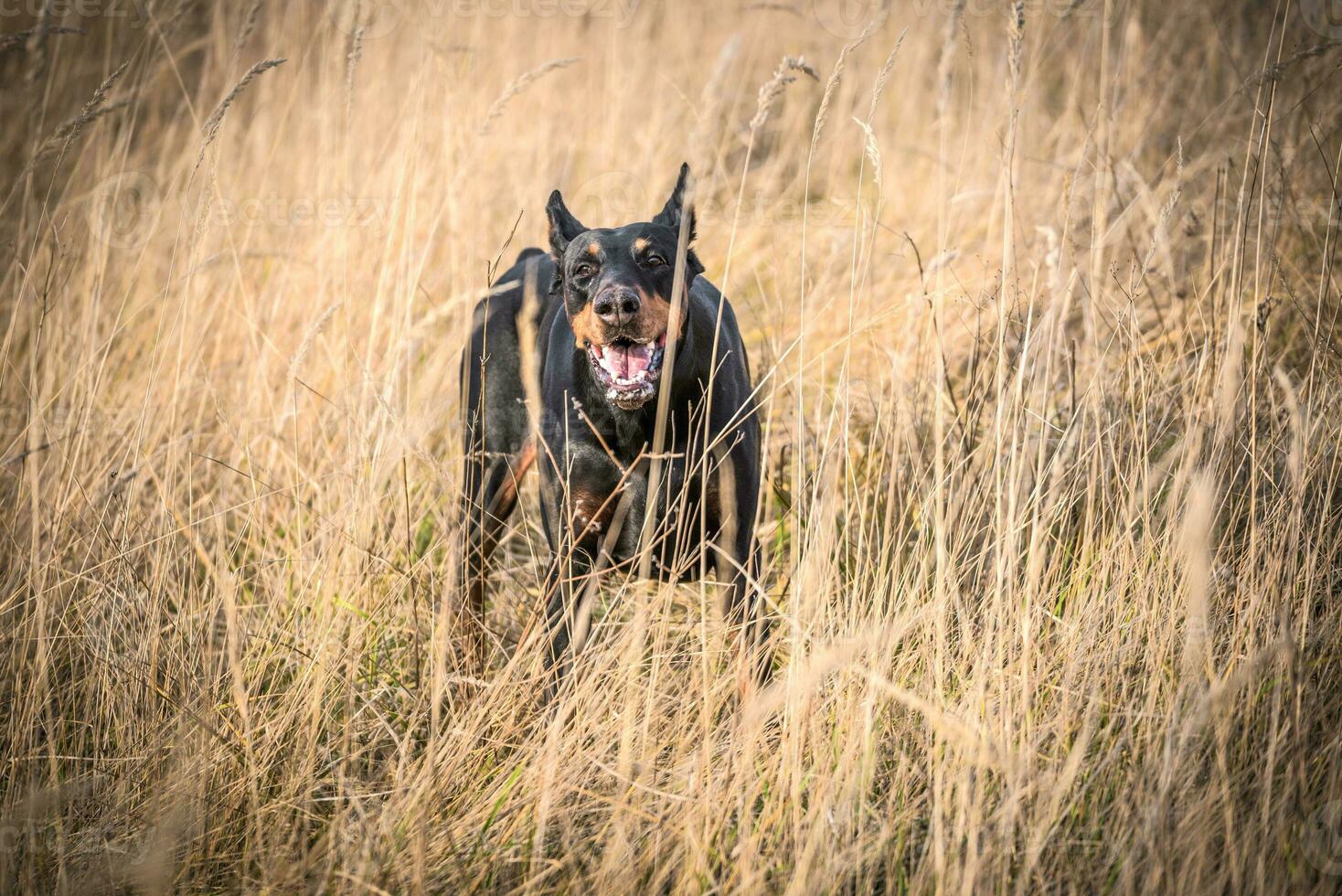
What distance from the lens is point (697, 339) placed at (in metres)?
3.12

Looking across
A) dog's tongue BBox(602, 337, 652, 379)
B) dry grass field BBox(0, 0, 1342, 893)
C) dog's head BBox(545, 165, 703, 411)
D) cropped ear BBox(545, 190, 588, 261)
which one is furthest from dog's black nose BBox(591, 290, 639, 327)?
cropped ear BBox(545, 190, 588, 261)

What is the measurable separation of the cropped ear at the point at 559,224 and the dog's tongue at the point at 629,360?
0.53 meters

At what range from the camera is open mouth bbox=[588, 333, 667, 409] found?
282 centimetres

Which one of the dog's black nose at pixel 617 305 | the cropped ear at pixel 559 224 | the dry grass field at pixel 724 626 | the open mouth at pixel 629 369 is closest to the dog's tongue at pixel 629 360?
the open mouth at pixel 629 369

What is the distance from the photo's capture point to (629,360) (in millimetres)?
2865

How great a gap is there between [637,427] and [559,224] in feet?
2.46

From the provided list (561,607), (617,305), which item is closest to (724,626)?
(561,607)

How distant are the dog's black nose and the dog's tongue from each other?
131mm

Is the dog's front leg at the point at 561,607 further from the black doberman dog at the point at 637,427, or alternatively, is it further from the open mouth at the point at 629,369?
the open mouth at the point at 629,369

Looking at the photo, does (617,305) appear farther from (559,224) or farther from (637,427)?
(559,224)

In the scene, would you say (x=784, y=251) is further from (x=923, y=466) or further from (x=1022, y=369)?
(x=1022, y=369)

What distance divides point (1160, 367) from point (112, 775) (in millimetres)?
3218

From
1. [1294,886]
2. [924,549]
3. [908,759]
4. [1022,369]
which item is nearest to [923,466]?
[924,549]

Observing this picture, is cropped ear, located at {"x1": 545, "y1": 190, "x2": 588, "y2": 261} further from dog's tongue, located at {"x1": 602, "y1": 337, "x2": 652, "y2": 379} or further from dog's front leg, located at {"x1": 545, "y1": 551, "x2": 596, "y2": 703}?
dog's front leg, located at {"x1": 545, "y1": 551, "x2": 596, "y2": 703}
